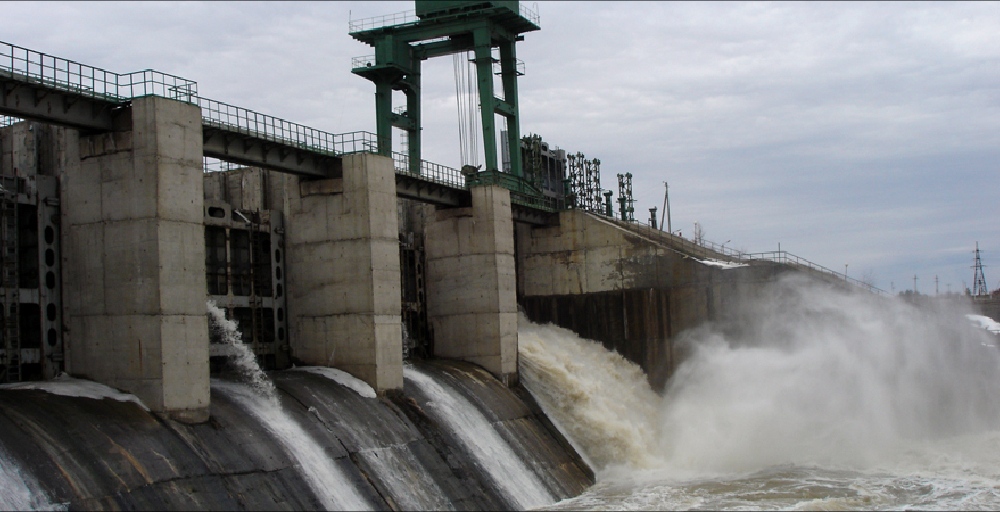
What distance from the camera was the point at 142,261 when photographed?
26.1 m

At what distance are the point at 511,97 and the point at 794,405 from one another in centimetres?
2163

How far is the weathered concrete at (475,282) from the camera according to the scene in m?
43.7

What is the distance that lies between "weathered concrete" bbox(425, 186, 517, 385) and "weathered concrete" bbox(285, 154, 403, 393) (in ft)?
25.9

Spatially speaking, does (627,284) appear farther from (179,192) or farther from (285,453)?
(179,192)

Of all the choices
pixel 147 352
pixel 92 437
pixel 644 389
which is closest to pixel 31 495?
pixel 92 437

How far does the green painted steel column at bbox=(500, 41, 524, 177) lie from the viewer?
176 feet

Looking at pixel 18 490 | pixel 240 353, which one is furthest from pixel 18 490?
pixel 240 353

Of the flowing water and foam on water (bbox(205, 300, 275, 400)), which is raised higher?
foam on water (bbox(205, 300, 275, 400))

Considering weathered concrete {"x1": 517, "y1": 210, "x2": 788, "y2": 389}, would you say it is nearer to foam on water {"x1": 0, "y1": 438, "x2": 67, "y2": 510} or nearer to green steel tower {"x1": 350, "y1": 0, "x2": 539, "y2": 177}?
green steel tower {"x1": 350, "y1": 0, "x2": 539, "y2": 177}

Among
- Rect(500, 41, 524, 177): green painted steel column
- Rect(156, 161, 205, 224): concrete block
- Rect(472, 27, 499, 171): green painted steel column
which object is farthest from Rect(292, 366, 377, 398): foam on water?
Rect(500, 41, 524, 177): green painted steel column

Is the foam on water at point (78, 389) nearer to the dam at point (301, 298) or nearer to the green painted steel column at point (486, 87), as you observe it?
the dam at point (301, 298)

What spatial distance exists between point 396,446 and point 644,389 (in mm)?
20339

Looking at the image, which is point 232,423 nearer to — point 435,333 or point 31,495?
point 31,495

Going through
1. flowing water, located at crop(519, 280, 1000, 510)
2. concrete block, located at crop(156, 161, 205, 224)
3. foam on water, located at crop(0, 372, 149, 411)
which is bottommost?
flowing water, located at crop(519, 280, 1000, 510)
